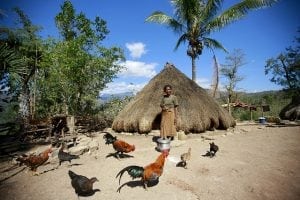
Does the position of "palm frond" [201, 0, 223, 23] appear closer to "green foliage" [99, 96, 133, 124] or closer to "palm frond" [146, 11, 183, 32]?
"palm frond" [146, 11, 183, 32]

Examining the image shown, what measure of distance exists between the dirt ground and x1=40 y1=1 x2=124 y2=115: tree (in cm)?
737

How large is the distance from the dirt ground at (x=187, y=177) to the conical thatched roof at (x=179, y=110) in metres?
1.93

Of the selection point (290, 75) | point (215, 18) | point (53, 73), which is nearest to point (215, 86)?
point (215, 18)

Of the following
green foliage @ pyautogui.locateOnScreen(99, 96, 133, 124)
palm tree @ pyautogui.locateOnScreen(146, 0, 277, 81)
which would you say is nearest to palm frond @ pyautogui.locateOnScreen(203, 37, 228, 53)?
palm tree @ pyautogui.locateOnScreen(146, 0, 277, 81)

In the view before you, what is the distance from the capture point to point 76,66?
1448 centimetres

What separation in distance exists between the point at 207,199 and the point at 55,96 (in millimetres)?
13636

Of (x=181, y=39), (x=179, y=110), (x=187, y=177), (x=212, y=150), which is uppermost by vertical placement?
(x=181, y=39)

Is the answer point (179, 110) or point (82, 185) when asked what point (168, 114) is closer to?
point (179, 110)

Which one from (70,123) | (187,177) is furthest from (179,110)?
(70,123)

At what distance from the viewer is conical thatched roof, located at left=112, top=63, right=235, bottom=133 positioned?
10836mm

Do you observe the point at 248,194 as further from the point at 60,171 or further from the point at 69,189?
the point at 60,171

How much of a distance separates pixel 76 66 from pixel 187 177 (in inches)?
422

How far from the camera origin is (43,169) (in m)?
6.94

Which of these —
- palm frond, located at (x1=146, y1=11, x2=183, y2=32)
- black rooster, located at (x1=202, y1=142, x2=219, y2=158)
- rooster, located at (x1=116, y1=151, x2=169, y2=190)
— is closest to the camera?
rooster, located at (x1=116, y1=151, x2=169, y2=190)
